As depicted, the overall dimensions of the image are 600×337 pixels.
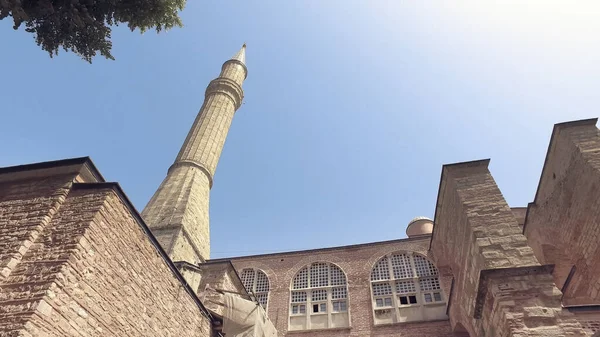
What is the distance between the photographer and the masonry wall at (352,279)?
434 inches

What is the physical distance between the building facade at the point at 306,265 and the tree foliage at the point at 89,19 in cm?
161

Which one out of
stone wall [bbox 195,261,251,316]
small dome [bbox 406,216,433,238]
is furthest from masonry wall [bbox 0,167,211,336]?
small dome [bbox 406,216,433,238]

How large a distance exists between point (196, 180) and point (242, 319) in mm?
7476

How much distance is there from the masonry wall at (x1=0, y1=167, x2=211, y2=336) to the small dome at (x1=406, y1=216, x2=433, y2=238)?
12.0 meters

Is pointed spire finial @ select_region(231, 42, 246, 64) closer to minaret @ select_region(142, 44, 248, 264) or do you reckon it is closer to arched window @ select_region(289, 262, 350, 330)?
minaret @ select_region(142, 44, 248, 264)

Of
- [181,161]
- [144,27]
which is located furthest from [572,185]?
[181,161]

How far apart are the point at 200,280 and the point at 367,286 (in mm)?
5426

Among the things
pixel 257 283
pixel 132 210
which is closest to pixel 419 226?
pixel 257 283

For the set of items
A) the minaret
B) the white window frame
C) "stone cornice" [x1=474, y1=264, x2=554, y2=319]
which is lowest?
"stone cornice" [x1=474, y1=264, x2=554, y2=319]

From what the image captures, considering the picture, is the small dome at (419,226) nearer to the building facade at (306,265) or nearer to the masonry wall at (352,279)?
the building facade at (306,265)

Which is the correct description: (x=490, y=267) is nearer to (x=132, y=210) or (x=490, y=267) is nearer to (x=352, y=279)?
(x=132, y=210)

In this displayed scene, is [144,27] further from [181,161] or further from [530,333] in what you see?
[181,161]

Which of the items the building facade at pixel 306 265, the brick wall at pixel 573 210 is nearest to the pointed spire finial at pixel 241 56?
the building facade at pixel 306 265

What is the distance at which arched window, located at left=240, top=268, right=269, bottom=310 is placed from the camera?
12680mm
